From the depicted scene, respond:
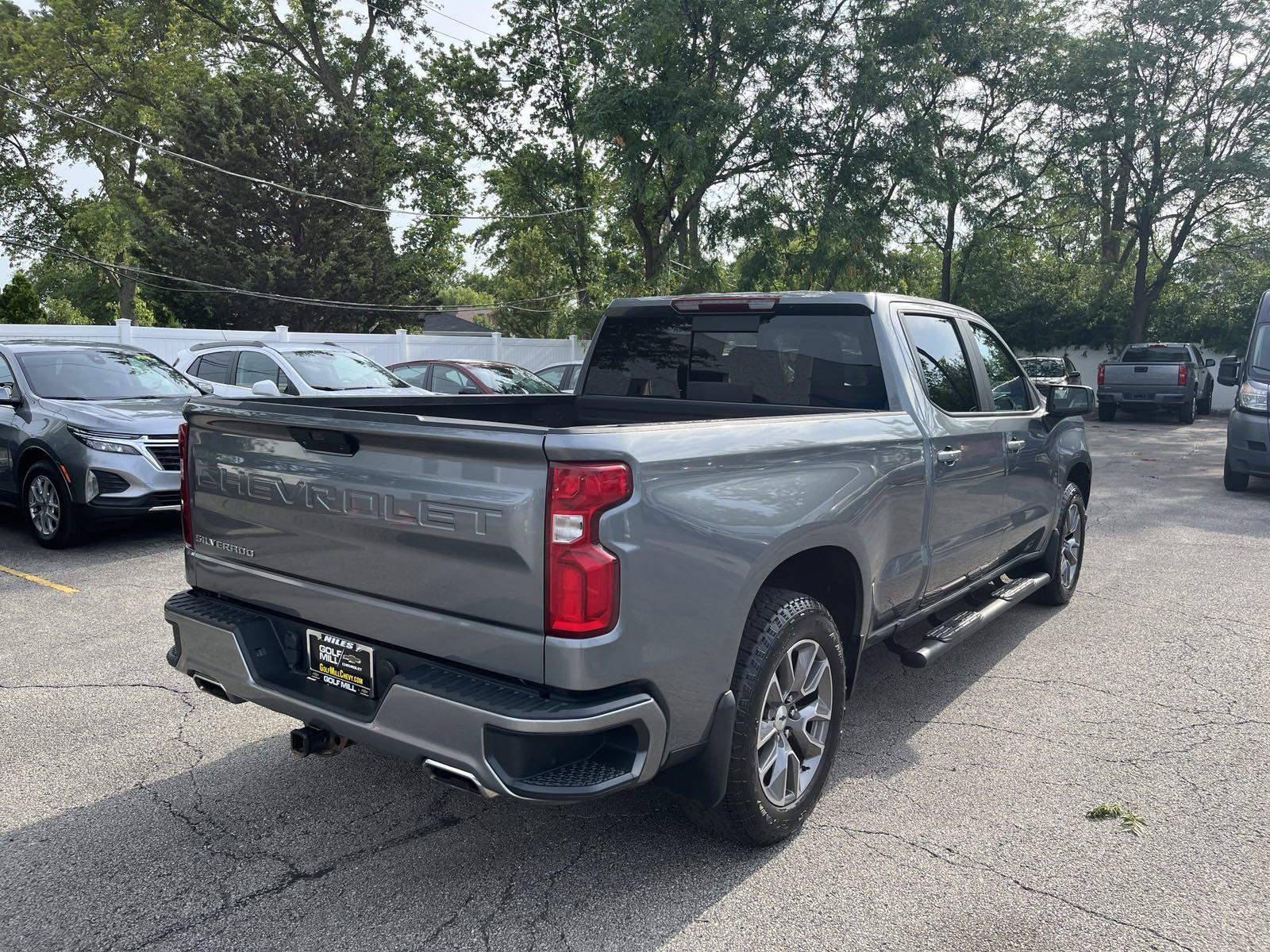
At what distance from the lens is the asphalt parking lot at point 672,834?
2.86m

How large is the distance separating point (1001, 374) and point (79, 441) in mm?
7006

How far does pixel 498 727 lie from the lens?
97.8 inches

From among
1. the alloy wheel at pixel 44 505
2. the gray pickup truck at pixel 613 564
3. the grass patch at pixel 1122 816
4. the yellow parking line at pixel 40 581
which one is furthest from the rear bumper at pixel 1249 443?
the alloy wheel at pixel 44 505

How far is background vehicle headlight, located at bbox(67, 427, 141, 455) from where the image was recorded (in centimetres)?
782

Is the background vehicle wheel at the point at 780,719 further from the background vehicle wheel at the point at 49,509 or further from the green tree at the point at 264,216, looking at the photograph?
the green tree at the point at 264,216

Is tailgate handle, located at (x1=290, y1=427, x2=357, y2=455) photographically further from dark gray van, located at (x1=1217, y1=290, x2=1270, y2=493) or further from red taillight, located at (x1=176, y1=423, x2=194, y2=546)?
dark gray van, located at (x1=1217, y1=290, x2=1270, y2=493)

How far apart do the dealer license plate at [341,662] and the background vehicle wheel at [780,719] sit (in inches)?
44.1

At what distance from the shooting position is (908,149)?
23.1m

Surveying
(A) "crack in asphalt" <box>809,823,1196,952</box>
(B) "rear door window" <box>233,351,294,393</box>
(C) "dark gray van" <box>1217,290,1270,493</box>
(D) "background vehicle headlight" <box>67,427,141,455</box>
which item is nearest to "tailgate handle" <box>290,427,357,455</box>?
(A) "crack in asphalt" <box>809,823,1196,952</box>

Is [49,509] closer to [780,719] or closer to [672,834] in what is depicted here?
[672,834]

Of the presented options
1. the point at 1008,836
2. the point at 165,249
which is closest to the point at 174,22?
the point at 165,249

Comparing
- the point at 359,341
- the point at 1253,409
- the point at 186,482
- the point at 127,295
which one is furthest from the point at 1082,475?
the point at 127,295

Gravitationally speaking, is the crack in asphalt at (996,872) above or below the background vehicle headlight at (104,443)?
below

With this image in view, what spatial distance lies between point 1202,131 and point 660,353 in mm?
27477
